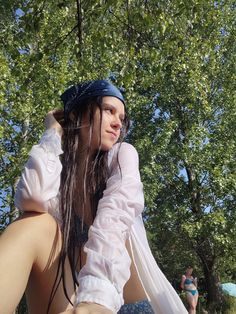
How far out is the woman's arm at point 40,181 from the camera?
1736 millimetres

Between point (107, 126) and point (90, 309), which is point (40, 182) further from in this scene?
point (90, 309)

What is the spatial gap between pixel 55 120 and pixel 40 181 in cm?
48

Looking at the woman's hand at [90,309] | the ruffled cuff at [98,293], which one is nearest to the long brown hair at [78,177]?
the ruffled cuff at [98,293]

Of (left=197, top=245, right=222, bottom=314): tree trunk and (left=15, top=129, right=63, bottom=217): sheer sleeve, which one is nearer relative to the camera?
(left=15, top=129, right=63, bottom=217): sheer sleeve

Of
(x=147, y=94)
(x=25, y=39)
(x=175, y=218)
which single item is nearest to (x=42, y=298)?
(x=25, y=39)

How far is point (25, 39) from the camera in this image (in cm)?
515

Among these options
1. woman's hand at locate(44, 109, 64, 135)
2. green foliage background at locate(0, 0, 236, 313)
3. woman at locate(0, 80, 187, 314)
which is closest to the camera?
woman at locate(0, 80, 187, 314)

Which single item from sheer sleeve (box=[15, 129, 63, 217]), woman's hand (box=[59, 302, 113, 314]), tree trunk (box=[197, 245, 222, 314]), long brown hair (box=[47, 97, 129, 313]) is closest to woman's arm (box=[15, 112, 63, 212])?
sheer sleeve (box=[15, 129, 63, 217])

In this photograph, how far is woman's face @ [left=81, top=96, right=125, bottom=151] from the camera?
6.98 feet

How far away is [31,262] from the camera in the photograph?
1.66 meters

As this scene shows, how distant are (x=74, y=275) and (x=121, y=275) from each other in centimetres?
38

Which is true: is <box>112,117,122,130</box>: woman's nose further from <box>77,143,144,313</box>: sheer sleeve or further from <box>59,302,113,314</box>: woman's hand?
<box>59,302,113,314</box>: woman's hand

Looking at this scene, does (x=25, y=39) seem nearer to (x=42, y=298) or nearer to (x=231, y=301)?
(x=42, y=298)

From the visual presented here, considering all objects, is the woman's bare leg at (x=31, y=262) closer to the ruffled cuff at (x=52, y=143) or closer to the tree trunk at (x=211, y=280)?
the ruffled cuff at (x=52, y=143)
